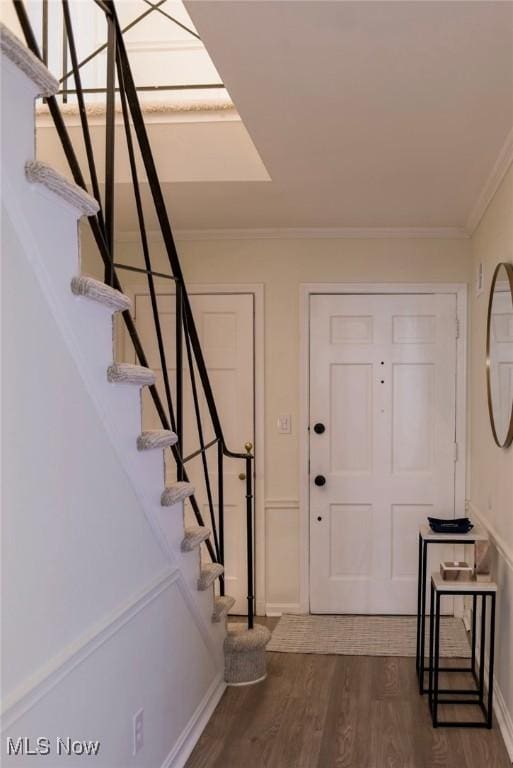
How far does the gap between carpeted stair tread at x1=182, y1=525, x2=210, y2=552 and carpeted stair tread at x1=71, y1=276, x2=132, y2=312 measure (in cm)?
116

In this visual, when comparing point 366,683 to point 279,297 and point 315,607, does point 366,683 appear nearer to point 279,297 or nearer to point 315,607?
point 315,607

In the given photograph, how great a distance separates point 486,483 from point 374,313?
4.26 feet

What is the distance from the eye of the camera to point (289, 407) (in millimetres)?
4871

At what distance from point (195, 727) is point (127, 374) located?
1.70m

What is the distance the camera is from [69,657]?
1.99m

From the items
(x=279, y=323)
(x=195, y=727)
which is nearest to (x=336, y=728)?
(x=195, y=727)

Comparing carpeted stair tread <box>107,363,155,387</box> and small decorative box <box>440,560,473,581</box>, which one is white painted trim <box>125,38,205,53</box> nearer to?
carpeted stair tread <box>107,363,155,387</box>

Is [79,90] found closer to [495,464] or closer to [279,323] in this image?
[495,464]

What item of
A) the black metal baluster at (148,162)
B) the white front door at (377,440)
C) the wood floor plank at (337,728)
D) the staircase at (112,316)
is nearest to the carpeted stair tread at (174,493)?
the staircase at (112,316)

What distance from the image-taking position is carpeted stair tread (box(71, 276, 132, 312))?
1985 mm

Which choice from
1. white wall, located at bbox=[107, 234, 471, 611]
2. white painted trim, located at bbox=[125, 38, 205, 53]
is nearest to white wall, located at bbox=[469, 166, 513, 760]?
white wall, located at bbox=[107, 234, 471, 611]

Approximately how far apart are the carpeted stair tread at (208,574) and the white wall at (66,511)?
47cm

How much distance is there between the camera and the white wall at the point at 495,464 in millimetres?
3273

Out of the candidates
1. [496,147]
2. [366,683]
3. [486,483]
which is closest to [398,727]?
[366,683]
